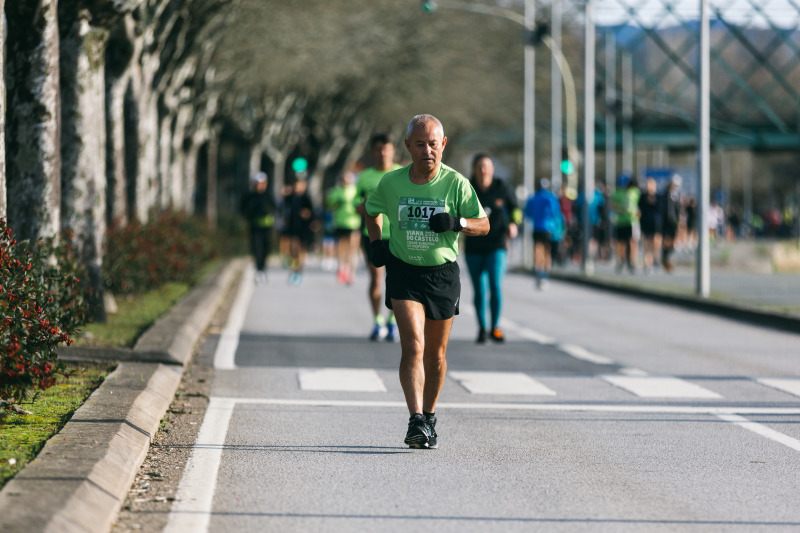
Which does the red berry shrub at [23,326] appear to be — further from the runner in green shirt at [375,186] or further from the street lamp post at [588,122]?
the street lamp post at [588,122]

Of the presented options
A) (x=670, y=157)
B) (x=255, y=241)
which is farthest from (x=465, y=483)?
(x=670, y=157)

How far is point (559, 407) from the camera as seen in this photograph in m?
10.4

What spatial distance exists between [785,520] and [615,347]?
8907 mm

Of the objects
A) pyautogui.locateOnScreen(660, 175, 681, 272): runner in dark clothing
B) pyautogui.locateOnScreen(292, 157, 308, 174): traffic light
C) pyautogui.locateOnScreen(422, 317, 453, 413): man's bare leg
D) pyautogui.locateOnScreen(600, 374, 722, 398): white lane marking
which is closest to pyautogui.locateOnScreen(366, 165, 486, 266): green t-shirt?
pyautogui.locateOnScreen(422, 317, 453, 413): man's bare leg

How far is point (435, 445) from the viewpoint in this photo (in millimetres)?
8375

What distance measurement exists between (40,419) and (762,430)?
14.0 feet

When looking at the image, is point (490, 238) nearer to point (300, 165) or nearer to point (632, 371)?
point (632, 371)

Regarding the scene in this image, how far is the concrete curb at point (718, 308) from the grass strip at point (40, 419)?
9491 millimetres

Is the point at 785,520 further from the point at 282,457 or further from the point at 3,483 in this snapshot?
the point at 3,483

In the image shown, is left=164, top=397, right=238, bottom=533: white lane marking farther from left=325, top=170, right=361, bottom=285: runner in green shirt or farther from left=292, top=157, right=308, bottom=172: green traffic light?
Result: left=292, top=157, right=308, bottom=172: green traffic light

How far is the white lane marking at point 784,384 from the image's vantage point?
37.6 feet

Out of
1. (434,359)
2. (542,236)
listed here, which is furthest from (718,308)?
(434,359)

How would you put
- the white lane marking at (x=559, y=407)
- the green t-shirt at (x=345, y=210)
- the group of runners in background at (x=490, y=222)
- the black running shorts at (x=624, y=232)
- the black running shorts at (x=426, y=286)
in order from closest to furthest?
1. the black running shorts at (x=426, y=286)
2. the white lane marking at (x=559, y=407)
3. the group of runners in background at (x=490, y=222)
4. the green t-shirt at (x=345, y=210)
5. the black running shorts at (x=624, y=232)

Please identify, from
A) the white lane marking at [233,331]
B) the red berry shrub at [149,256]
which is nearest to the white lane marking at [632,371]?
the white lane marking at [233,331]
